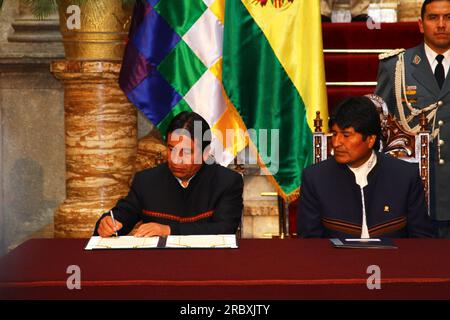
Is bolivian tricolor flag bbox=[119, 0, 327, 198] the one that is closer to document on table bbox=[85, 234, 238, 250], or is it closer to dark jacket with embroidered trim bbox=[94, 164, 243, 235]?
Answer: dark jacket with embroidered trim bbox=[94, 164, 243, 235]

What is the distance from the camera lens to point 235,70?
210 inches

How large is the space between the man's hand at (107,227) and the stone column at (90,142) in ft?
7.82

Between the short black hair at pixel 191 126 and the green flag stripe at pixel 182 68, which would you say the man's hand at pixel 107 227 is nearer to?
the short black hair at pixel 191 126

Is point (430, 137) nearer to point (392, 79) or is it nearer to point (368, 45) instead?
point (392, 79)

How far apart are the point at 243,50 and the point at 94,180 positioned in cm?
140

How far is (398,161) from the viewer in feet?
12.0

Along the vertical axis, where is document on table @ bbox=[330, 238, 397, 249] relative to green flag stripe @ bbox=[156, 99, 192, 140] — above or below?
below

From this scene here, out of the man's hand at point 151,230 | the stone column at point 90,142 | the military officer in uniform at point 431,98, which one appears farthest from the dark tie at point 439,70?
the stone column at point 90,142

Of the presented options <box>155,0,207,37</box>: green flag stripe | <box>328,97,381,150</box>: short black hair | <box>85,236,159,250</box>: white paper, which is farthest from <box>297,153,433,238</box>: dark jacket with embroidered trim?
<box>155,0,207,37</box>: green flag stripe

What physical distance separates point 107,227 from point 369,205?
111cm

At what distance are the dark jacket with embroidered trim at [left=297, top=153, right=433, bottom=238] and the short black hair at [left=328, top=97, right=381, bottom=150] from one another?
20 cm

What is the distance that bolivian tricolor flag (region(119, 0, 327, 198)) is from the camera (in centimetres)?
529

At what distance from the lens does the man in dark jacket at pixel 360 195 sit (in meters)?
3.50

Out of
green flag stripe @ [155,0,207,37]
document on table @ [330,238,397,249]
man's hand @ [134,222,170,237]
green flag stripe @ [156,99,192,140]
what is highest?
green flag stripe @ [155,0,207,37]
